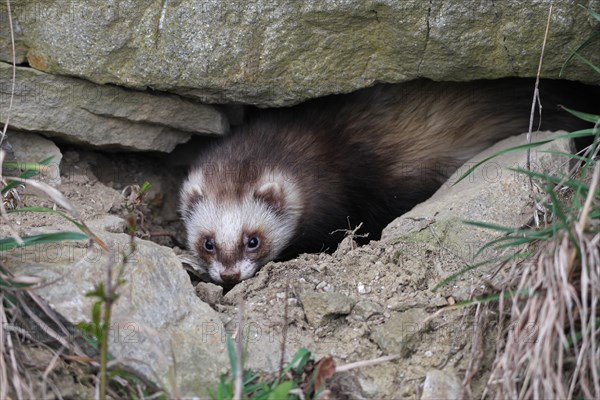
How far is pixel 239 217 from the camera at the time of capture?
458 centimetres

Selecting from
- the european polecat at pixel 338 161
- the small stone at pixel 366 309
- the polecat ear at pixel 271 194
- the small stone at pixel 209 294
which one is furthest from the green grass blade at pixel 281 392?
the polecat ear at pixel 271 194

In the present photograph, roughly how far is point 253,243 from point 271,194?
323 millimetres

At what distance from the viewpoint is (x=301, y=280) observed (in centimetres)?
348

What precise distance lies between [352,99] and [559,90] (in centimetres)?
130

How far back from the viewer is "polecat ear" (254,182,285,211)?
15.0 ft

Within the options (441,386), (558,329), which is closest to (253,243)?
(441,386)

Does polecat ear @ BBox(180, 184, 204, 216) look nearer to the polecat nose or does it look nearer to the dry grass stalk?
the polecat nose

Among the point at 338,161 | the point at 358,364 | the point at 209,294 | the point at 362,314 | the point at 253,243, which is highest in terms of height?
the point at 338,161

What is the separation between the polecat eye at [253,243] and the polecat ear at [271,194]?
8.8 inches

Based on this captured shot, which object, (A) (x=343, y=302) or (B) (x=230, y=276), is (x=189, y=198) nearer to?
(B) (x=230, y=276)

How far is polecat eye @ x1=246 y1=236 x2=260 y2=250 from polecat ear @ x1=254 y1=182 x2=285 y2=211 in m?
0.22

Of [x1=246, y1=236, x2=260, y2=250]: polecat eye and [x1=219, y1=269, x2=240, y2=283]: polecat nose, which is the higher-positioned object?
[x1=246, y1=236, x2=260, y2=250]: polecat eye

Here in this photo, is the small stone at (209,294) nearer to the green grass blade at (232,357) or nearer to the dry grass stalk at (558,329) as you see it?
the green grass blade at (232,357)


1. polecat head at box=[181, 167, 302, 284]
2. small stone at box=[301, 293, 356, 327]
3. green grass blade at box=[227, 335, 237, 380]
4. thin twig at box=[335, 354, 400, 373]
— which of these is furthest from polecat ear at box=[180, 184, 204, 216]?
thin twig at box=[335, 354, 400, 373]
